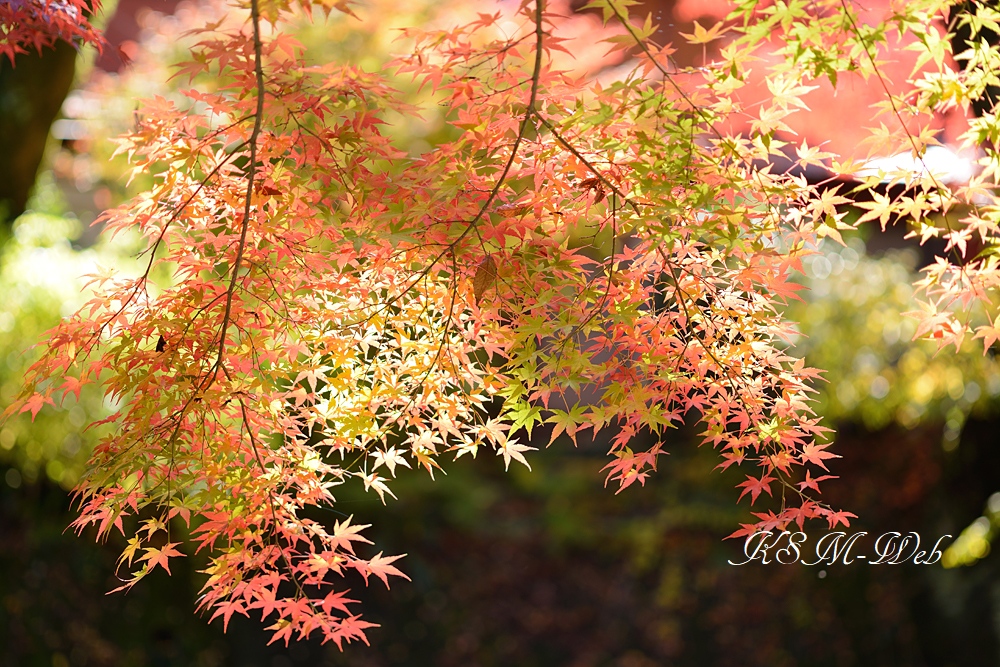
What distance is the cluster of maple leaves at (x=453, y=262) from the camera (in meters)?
1.23

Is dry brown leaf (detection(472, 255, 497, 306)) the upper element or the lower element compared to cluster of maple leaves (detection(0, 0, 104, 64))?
lower

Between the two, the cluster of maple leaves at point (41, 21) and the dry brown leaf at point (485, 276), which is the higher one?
the cluster of maple leaves at point (41, 21)

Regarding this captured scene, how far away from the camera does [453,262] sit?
125 cm

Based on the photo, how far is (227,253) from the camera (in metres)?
1.37

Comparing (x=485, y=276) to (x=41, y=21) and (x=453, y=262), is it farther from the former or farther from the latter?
Answer: (x=41, y=21)

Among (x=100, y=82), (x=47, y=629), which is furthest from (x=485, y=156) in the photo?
(x=100, y=82)

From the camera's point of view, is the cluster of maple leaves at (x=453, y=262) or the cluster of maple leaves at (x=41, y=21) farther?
the cluster of maple leaves at (x=41, y=21)

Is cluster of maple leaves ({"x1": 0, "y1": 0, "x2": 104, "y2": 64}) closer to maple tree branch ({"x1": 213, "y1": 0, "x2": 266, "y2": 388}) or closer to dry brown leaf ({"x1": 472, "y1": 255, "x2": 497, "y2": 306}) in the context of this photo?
maple tree branch ({"x1": 213, "y1": 0, "x2": 266, "y2": 388})

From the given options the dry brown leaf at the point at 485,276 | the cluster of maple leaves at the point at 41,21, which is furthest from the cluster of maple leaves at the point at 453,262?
the cluster of maple leaves at the point at 41,21

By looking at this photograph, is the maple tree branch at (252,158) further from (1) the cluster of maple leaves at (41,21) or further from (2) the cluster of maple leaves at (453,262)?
(1) the cluster of maple leaves at (41,21)

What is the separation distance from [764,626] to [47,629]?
11.0 ft

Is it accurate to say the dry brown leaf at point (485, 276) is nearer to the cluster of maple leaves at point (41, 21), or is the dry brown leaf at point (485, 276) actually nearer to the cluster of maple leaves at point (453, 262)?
the cluster of maple leaves at point (453, 262)

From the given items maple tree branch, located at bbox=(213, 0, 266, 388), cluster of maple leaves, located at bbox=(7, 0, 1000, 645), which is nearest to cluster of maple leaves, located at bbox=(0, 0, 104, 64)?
cluster of maple leaves, located at bbox=(7, 0, 1000, 645)

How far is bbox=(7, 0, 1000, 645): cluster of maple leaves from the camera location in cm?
123
